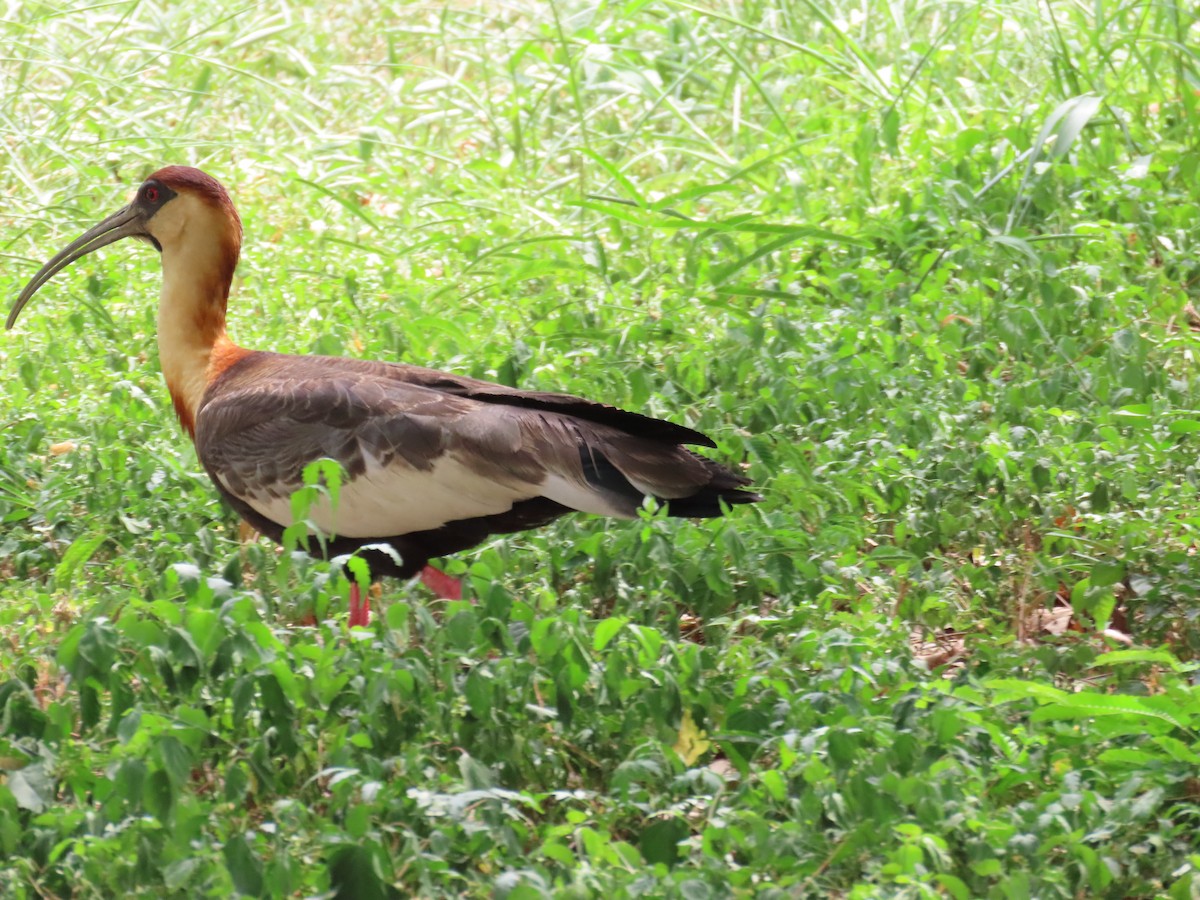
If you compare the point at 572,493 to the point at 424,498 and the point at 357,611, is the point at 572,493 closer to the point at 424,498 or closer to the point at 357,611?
the point at 424,498

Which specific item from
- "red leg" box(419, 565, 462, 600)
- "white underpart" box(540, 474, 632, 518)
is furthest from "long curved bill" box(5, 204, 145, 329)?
"white underpart" box(540, 474, 632, 518)

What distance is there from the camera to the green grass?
2.76m

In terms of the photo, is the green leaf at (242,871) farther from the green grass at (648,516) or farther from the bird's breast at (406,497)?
the bird's breast at (406,497)

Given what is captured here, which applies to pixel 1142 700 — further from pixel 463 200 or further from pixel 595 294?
pixel 463 200

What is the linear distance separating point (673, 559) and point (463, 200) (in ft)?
10.4

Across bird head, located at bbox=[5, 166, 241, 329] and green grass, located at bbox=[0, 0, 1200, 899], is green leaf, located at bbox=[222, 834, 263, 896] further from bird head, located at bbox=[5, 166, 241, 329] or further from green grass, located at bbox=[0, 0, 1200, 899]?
bird head, located at bbox=[5, 166, 241, 329]

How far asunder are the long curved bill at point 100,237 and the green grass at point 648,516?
35cm

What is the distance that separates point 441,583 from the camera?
419cm

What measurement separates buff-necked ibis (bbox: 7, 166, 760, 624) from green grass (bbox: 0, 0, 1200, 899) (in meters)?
0.13

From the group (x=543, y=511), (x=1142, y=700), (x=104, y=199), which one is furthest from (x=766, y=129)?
(x=1142, y=700)

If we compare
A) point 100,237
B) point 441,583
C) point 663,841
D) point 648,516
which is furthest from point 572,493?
point 100,237

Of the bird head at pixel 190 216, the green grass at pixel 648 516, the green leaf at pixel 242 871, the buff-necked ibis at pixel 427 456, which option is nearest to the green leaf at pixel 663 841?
the green grass at pixel 648 516

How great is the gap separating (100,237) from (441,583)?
1488 millimetres

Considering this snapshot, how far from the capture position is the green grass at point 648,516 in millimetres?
2758
